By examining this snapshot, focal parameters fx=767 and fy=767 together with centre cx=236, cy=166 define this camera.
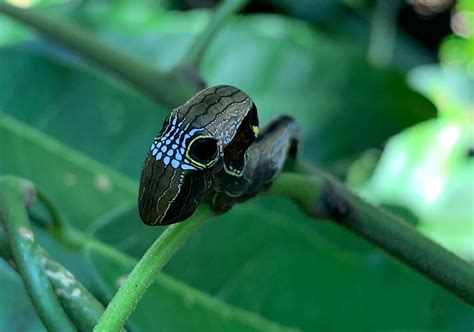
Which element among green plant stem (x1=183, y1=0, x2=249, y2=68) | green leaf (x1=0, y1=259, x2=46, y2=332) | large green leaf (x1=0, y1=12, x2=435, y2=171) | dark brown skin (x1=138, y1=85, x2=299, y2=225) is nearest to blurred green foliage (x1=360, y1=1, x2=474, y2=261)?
large green leaf (x1=0, y1=12, x2=435, y2=171)

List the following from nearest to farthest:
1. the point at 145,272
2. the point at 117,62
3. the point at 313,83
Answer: the point at 145,272
the point at 117,62
the point at 313,83

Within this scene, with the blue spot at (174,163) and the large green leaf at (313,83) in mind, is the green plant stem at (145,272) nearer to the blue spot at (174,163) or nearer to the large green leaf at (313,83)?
the blue spot at (174,163)

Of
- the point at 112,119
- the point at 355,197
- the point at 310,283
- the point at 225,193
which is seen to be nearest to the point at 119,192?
the point at 112,119

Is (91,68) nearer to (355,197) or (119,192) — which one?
(119,192)

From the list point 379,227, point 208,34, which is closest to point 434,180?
point 208,34

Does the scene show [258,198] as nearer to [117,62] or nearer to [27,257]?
[117,62]

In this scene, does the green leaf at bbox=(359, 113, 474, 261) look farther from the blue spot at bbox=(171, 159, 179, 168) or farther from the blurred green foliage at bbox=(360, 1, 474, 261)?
the blue spot at bbox=(171, 159, 179, 168)
